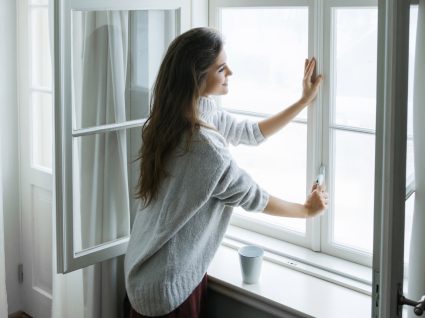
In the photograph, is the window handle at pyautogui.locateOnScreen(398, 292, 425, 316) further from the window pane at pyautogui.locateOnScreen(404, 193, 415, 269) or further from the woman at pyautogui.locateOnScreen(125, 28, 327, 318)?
the woman at pyautogui.locateOnScreen(125, 28, 327, 318)

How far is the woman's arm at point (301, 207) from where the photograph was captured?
211cm

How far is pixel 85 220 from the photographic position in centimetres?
230

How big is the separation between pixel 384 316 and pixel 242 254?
79 cm

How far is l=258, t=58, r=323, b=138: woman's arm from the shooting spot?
88.4 inches

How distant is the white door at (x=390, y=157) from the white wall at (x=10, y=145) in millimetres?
2298

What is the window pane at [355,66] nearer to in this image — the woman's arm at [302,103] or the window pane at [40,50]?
the woman's arm at [302,103]

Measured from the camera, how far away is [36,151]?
11.0 feet

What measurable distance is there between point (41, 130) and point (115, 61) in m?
1.18

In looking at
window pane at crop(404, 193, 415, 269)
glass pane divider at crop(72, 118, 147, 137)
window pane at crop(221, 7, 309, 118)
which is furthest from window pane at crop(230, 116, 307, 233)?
window pane at crop(404, 193, 415, 269)

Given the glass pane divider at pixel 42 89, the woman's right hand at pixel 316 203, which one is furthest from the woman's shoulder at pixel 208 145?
the glass pane divider at pixel 42 89

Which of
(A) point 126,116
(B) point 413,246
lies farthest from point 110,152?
(B) point 413,246

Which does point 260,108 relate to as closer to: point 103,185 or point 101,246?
point 103,185

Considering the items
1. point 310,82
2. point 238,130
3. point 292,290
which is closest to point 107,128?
point 238,130

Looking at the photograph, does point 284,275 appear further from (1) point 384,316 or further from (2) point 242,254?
(1) point 384,316
